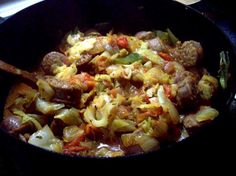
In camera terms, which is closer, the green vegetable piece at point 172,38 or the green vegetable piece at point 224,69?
the green vegetable piece at point 224,69

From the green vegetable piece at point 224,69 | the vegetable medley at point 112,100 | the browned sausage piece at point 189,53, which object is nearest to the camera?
the vegetable medley at point 112,100

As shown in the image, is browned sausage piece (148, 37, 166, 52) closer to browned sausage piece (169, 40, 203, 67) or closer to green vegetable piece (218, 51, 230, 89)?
browned sausage piece (169, 40, 203, 67)

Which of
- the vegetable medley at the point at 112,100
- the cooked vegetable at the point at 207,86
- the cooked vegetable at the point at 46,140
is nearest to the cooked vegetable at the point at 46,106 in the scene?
the vegetable medley at the point at 112,100

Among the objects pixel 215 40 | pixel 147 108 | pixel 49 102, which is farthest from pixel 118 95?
pixel 215 40

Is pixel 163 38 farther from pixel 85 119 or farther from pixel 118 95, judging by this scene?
pixel 85 119

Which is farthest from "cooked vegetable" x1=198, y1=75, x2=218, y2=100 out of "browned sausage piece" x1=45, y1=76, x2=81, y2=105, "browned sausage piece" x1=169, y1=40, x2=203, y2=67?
"browned sausage piece" x1=45, y1=76, x2=81, y2=105

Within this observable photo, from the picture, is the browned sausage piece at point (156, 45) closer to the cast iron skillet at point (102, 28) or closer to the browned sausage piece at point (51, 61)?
the cast iron skillet at point (102, 28)

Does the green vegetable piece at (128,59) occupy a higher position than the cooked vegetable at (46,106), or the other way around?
the green vegetable piece at (128,59)
